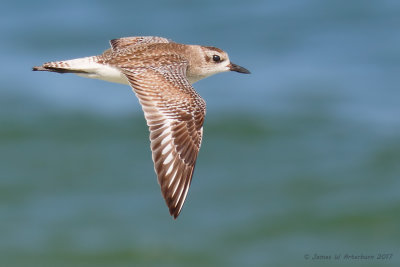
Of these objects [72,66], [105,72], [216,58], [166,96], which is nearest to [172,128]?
[166,96]

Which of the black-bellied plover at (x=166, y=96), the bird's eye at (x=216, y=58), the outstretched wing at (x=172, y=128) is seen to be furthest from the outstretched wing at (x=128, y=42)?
the outstretched wing at (x=172, y=128)

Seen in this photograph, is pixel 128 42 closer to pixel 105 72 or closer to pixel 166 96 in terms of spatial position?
pixel 105 72

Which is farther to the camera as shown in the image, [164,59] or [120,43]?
[120,43]

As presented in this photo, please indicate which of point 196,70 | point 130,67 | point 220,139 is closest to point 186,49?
point 196,70

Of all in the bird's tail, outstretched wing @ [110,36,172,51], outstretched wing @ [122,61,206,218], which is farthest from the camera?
outstretched wing @ [110,36,172,51]

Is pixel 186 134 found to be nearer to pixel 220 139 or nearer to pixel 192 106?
pixel 192 106

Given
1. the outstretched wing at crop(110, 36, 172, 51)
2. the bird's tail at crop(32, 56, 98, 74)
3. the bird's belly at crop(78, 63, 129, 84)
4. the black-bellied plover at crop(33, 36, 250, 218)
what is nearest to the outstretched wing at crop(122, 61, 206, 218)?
the black-bellied plover at crop(33, 36, 250, 218)

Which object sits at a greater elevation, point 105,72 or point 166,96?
point 166,96

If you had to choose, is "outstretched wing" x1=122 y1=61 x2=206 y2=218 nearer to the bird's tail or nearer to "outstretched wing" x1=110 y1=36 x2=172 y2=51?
the bird's tail
